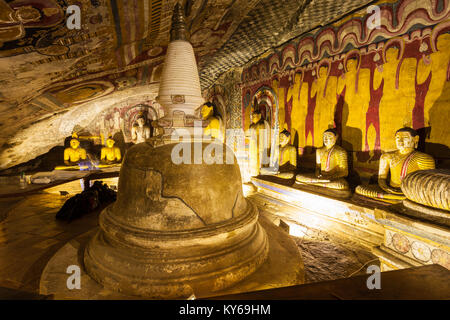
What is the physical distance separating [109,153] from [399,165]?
937 centimetres

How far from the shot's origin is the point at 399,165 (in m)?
3.16

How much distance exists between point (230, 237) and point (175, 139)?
3.52 ft

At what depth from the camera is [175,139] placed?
206 centimetres

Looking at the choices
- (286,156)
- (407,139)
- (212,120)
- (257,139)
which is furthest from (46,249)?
(212,120)

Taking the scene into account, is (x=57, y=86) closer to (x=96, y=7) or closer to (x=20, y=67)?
(x=20, y=67)

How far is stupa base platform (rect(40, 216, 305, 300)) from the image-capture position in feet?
5.52

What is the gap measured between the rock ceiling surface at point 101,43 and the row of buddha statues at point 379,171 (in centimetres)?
246

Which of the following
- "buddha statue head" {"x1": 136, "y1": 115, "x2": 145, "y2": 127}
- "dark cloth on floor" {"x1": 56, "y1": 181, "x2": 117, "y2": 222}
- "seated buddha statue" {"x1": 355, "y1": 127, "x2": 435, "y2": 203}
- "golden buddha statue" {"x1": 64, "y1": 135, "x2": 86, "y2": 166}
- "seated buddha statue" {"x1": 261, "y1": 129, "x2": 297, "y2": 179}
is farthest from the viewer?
"buddha statue head" {"x1": 136, "y1": 115, "x2": 145, "y2": 127}

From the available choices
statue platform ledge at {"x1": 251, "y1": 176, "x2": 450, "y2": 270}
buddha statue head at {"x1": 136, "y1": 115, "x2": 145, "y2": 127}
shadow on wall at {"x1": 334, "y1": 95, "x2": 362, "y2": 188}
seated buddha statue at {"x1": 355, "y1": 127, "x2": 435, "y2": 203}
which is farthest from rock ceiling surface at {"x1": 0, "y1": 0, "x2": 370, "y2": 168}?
statue platform ledge at {"x1": 251, "y1": 176, "x2": 450, "y2": 270}

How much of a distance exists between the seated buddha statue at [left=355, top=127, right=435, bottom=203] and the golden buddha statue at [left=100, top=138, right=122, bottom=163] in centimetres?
877

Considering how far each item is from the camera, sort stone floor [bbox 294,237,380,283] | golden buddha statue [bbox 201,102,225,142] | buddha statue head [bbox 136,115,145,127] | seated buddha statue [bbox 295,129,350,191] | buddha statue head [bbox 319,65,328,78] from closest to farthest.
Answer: stone floor [bbox 294,237,380,283]
seated buddha statue [bbox 295,129,350,191]
buddha statue head [bbox 319,65,328,78]
golden buddha statue [bbox 201,102,225,142]
buddha statue head [bbox 136,115,145,127]

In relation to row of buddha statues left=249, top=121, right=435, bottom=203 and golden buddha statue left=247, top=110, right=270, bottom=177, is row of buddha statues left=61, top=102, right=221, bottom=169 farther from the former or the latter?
row of buddha statues left=249, top=121, right=435, bottom=203

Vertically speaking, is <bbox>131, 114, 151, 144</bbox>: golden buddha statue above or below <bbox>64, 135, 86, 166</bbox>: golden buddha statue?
above

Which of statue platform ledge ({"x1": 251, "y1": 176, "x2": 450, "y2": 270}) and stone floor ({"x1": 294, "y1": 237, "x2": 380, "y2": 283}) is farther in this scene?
stone floor ({"x1": 294, "y1": 237, "x2": 380, "y2": 283})
